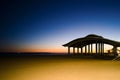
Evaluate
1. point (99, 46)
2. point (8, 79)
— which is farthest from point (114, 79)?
point (99, 46)

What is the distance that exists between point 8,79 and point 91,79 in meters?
3.59

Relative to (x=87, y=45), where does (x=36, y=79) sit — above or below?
below

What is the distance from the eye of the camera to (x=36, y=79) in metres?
8.36

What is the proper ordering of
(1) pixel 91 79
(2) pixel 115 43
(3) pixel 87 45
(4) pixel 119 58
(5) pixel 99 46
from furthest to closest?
1. (3) pixel 87 45
2. (5) pixel 99 46
3. (2) pixel 115 43
4. (4) pixel 119 58
5. (1) pixel 91 79

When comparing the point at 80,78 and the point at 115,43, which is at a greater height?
the point at 115,43

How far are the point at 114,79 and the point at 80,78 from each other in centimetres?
145

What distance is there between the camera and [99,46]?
29.6 m

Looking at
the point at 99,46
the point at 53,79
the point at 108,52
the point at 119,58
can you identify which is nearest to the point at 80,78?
the point at 53,79

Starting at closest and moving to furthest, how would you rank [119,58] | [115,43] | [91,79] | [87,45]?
[91,79] < [119,58] < [115,43] < [87,45]

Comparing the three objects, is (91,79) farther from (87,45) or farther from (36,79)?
(87,45)

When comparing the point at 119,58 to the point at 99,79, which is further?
the point at 119,58

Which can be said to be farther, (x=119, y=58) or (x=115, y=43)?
(x=115, y=43)

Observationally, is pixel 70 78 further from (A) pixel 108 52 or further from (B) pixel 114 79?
(A) pixel 108 52

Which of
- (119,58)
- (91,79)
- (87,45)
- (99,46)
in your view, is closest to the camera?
(91,79)
